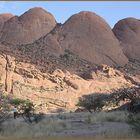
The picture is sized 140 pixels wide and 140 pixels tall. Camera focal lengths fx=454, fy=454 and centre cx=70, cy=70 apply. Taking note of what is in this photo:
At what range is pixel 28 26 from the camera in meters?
80.6

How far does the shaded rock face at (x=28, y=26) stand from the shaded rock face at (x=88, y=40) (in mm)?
3817

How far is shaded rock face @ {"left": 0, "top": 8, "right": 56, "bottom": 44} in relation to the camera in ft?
255

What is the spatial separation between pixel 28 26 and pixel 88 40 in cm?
1214

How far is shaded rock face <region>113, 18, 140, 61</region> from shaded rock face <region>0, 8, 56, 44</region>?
1223cm

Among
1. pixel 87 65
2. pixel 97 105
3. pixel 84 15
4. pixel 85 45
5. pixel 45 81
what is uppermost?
pixel 84 15

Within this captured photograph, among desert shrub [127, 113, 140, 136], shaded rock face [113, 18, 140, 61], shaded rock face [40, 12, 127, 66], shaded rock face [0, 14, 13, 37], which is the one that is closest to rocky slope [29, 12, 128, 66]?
shaded rock face [40, 12, 127, 66]

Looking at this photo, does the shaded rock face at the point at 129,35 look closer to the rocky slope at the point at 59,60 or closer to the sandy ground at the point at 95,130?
the rocky slope at the point at 59,60

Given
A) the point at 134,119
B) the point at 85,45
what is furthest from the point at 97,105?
the point at 85,45

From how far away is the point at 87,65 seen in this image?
65.0 m

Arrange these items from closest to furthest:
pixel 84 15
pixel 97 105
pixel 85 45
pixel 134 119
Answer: pixel 134 119 → pixel 97 105 → pixel 85 45 → pixel 84 15

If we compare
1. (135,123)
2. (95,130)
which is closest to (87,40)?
(95,130)

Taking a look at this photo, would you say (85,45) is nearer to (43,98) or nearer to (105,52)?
(105,52)

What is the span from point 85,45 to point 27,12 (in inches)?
611

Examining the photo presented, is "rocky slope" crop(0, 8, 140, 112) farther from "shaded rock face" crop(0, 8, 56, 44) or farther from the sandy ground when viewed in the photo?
the sandy ground
